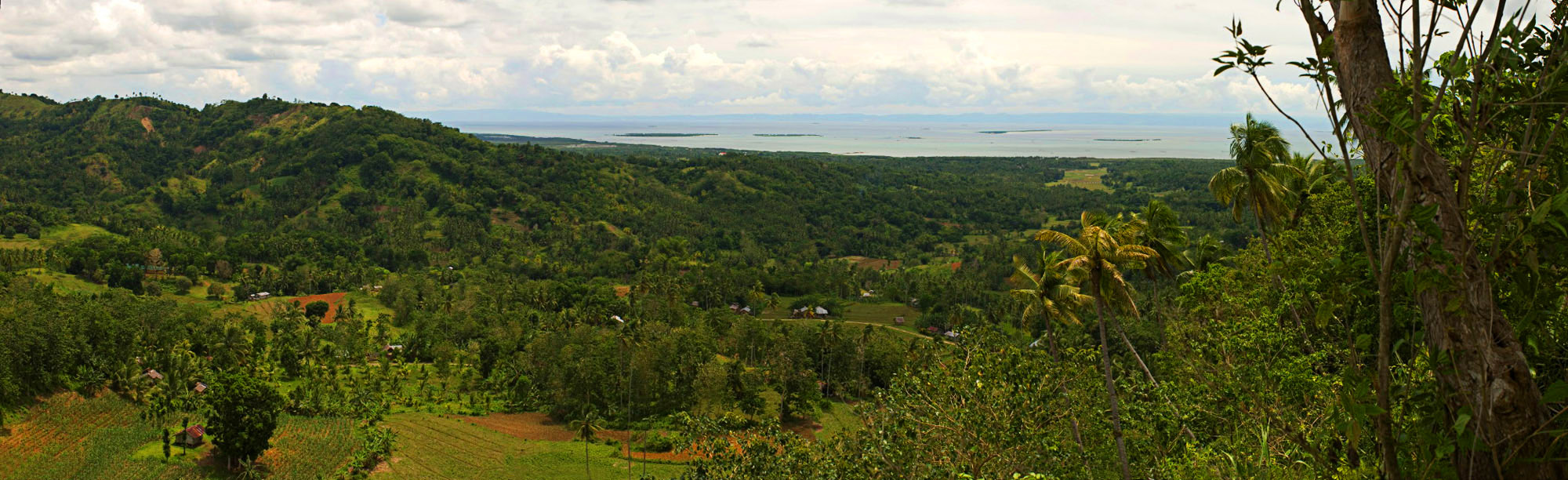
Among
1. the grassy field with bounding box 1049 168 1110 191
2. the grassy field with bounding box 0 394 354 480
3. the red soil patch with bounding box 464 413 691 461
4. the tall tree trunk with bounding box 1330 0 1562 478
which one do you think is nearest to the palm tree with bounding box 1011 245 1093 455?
the tall tree trunk with bounding box 1330 0 1562 478

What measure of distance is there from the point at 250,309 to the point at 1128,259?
210ft

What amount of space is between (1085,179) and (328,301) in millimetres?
122842

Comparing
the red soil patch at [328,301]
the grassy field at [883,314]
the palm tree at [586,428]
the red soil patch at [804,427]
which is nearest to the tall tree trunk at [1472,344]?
the palm tree at [586,428]

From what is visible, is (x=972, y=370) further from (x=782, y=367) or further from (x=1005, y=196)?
(x=1005, y=196)

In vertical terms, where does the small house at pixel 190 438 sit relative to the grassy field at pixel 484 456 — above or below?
above

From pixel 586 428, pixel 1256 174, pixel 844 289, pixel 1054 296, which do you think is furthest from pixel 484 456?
pixel 844 289

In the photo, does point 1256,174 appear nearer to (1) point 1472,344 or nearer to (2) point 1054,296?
(2) point 1054,296

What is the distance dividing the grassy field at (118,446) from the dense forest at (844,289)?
0.82 meters

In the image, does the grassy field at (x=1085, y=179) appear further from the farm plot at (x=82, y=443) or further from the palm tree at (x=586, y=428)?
the farm plot at (x=82, y=443)

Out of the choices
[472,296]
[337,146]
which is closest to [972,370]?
[472,296]

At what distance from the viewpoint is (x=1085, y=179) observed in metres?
150

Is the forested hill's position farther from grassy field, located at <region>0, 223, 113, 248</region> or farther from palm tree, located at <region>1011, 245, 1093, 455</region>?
palm tree, located at <region>1011, 245, 1093, 455</region>

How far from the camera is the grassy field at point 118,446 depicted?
3045cm

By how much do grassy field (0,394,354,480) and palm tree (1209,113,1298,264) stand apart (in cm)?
3061
